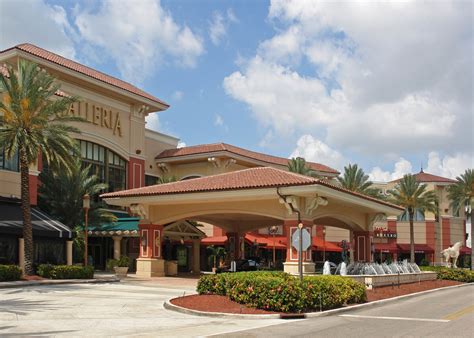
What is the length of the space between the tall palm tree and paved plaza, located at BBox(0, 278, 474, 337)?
8.01m

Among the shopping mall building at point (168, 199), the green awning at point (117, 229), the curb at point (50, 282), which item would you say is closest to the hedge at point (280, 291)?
the shopping mall building at point (168, 199)

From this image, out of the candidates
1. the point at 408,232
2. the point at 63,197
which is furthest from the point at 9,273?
the point at 408,232

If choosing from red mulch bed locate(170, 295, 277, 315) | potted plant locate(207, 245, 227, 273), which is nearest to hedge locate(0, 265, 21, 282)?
red mulch bed locate(170, 295, 277, 315)

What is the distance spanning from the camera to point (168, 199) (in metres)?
36.1

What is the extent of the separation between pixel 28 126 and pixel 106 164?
63.9 ft

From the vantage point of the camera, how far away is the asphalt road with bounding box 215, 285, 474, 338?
1480cm

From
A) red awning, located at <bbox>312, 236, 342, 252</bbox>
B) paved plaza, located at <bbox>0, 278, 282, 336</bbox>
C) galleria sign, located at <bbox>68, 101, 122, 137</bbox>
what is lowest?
paved plaza, located at <bbox>0, 278, 282, 336</bbox>

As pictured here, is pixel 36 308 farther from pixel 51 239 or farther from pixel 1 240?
pixel 51 239

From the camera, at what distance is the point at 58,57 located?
1911 inches

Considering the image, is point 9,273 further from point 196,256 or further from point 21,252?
point 196,256

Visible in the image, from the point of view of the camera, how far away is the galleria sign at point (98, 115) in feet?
153

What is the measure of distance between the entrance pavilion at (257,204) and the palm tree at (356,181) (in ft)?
55.4

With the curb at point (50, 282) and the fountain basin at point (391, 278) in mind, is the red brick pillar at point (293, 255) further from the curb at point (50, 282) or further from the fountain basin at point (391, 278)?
the curb at point (50, 282)

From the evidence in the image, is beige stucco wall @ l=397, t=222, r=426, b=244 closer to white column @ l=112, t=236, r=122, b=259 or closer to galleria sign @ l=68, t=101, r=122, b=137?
galleria sign @ l=68, t=101, r=122, b=137
